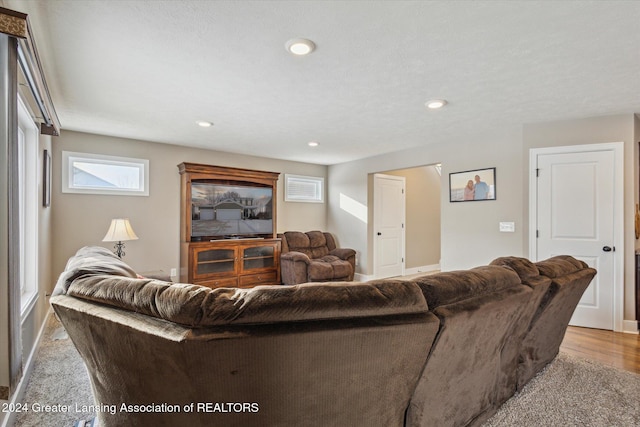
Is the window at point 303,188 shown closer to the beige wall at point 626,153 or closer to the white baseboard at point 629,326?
the beige wall at point 626,153

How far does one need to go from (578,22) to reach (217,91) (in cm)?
265

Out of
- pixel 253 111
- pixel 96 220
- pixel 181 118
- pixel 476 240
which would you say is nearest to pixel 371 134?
pixel 253 111

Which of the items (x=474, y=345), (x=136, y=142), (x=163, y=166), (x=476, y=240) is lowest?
(x=474, y=345)

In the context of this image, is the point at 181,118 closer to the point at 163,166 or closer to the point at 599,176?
the point at 163,166

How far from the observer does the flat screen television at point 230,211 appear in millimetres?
5141

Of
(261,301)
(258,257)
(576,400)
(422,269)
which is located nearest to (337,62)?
(261,301)

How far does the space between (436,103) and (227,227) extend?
12.4 feet

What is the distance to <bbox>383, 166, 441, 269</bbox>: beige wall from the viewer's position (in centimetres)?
694

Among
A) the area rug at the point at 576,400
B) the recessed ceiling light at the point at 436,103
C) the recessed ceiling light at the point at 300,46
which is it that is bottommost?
the area rug at the point at 576,400

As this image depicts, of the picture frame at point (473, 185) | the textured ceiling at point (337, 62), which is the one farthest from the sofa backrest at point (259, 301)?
the picture frame at point (473, 185)

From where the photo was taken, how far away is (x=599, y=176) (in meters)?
3.53


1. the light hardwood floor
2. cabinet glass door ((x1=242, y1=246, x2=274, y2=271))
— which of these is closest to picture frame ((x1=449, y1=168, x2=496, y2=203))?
the light hardwood floor

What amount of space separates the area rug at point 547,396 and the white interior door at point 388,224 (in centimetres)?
380

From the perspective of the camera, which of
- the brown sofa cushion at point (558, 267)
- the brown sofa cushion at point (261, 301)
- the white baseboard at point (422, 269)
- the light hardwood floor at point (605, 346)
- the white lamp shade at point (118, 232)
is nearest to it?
the brown sofa cushion at point (261, 301)
